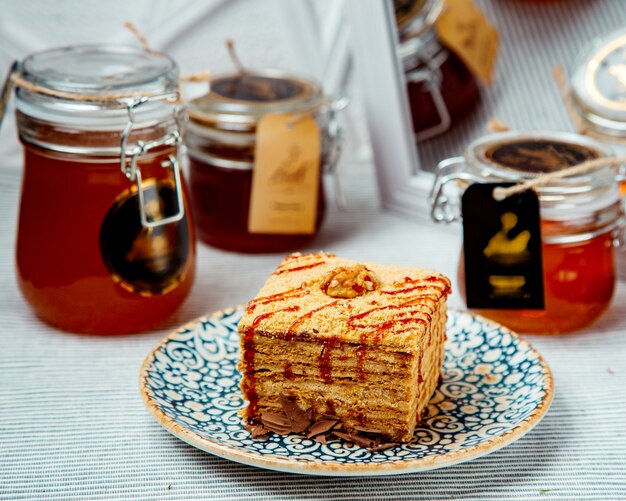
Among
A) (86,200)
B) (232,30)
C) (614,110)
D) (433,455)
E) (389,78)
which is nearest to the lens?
(433,455)

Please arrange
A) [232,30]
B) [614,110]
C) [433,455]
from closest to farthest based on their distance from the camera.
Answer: [433,455] → [614,110] → [232,30]

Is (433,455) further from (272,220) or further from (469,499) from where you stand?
(272,220)

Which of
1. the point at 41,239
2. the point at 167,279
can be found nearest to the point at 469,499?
the point at 167,279

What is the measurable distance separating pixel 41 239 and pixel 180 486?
1.39 feet

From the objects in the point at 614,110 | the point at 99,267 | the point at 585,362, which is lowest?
the point at 585,362

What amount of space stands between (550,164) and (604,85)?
0.88ft

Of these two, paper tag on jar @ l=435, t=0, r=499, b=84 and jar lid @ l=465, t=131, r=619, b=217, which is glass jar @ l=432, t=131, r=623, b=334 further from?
paper tag on jar @ l=435, t=0, r=499, b=84

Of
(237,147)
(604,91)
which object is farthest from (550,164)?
(237,147)

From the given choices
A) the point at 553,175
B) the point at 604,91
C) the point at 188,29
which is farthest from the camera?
the point at 188,29

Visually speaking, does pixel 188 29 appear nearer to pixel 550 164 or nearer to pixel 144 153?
pixel 144 153

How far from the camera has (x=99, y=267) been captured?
1114mm

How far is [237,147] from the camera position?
1.38m

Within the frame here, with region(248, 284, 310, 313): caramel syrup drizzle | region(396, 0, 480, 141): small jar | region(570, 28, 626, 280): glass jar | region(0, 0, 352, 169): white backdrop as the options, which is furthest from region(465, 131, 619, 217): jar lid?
region(0, 0, 352, 169): white backdrop

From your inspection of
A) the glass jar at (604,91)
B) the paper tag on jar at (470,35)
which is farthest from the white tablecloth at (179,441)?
the paper tag on jar at (470,35)
